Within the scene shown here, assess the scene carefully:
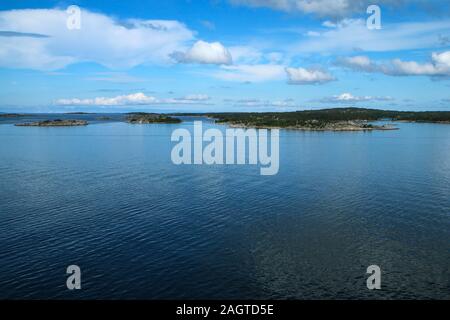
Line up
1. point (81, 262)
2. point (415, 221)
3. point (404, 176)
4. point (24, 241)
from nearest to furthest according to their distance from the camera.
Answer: point (81, 262) < point (24, 241) < point (415, 221) < point (404, 176)

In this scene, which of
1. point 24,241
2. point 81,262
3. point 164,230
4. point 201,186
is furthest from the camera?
Result: point 201,186

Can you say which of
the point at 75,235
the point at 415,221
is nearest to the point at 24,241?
the point at 75,235

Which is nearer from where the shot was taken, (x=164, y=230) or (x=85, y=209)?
(x=164, y=230)

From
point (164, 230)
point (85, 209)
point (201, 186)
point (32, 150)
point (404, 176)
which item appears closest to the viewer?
point (164, 230)

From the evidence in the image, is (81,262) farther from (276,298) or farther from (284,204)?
(284,204)

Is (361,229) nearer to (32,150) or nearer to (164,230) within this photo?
(164,230)
